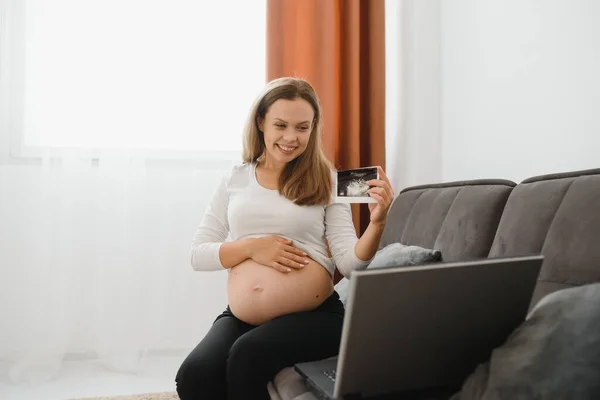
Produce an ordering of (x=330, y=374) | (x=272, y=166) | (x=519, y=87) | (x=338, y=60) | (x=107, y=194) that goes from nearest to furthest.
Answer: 1. (x=330, y=374)
2. (x=272, y=166)
3. (x=519, y=87)
4. (x=107, y=194)
5. (x=338, y=60)

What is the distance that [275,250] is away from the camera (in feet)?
4.46

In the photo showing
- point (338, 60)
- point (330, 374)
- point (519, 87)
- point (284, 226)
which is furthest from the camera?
point (338, 60)

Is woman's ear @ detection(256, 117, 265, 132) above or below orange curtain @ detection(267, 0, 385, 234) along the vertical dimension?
below

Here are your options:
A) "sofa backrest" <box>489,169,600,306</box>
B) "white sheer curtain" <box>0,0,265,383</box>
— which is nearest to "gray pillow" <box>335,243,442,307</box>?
"sofa backrest" <box>489,169,600,306</box>

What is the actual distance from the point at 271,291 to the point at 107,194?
1.38 meters

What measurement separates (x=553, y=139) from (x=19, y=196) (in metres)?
2.19

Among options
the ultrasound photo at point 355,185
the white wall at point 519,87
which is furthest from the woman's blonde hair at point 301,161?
the white wall at point 519,87

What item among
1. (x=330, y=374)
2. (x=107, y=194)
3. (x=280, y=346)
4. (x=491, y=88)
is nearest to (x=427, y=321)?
(x=330, y=374)

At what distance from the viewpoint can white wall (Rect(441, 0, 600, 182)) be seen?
1.49 m

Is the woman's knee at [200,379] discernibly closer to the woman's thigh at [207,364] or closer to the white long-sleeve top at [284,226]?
the woman's thigh at [207,364]

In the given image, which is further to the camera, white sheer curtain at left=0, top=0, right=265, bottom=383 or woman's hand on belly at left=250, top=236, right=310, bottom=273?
white sheer curtain at left=0, top=0, right=265, bottom=383

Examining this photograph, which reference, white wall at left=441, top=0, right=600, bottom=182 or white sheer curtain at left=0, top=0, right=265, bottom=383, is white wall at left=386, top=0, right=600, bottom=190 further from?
white sheer curtain at left=0, top=0, right=265, bottom=383

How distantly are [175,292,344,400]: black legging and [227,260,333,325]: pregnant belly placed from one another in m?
0.07

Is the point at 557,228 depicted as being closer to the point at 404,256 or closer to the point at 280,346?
the point at 404,256
